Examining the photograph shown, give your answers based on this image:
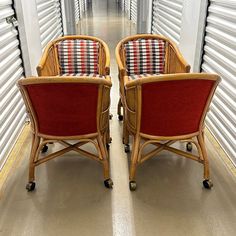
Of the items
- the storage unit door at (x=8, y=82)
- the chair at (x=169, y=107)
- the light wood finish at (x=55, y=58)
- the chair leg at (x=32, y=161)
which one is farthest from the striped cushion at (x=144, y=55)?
the chair leg at (x=32, y=161)

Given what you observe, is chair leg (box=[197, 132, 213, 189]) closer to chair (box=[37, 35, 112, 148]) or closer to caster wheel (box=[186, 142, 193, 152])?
caster wheel (box=[186, 142, 193, 152])

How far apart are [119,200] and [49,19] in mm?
3022

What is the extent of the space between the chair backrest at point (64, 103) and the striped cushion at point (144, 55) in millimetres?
926

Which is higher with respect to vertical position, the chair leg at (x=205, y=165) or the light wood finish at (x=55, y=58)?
the light wood finish at (x=55, y=58)

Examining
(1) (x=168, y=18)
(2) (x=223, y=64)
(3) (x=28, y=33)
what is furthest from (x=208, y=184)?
(1) (x=168, y=18)

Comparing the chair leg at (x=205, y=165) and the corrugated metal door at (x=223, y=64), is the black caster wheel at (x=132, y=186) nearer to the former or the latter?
the chair leg at (x=205, y=165)

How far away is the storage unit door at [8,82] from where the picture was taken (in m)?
2.10

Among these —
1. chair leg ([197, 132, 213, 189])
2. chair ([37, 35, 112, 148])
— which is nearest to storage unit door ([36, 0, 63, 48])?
chair ([37, 35, 112, 148])

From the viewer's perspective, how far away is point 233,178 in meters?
2.03

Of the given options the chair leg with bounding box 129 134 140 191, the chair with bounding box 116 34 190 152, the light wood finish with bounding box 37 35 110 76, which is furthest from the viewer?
the chair with bounding box 116 34 190 152

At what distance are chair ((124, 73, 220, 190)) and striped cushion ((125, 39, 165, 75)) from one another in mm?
770

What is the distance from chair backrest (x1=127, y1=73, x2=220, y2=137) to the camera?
1.55 m

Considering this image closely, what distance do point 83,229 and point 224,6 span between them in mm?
1921

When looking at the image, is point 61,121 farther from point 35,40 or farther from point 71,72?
point 35,40
